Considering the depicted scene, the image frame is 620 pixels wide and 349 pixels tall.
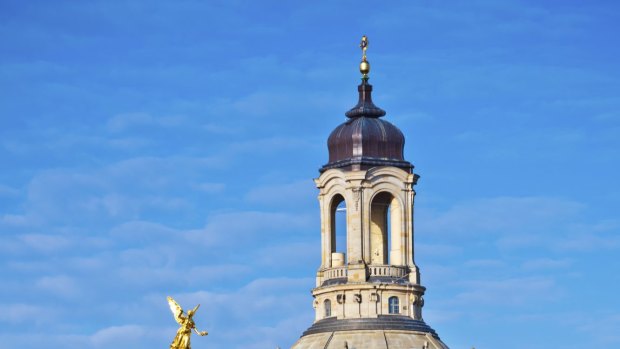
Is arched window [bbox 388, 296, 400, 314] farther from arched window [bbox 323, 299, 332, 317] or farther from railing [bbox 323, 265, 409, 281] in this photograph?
arched window [bbox 323, 299, 332, 317]

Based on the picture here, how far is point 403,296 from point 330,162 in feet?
36.6

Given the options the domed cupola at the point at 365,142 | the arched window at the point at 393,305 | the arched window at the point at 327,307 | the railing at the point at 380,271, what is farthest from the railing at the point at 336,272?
the domed cupola at the point at 365,142

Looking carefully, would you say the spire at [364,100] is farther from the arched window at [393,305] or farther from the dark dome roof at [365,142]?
the arched window at [393,305]

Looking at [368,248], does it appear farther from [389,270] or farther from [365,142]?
[365,142]

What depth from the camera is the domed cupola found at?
174 meters

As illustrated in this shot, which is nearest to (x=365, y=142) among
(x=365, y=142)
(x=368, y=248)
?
(x=365, y=142)

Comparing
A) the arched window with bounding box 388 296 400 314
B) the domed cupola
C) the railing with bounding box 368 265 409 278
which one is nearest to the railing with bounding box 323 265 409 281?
the railing with bounding box 368 265 409 278

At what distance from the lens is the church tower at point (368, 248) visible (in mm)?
170375

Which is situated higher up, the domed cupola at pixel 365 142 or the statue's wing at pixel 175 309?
the domed cupola at pixel 365 142

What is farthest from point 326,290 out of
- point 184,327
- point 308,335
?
point 184,327

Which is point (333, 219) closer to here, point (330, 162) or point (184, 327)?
point (330, 162)

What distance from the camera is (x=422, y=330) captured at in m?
172

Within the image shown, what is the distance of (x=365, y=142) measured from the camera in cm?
17400

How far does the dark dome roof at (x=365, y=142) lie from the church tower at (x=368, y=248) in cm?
7
